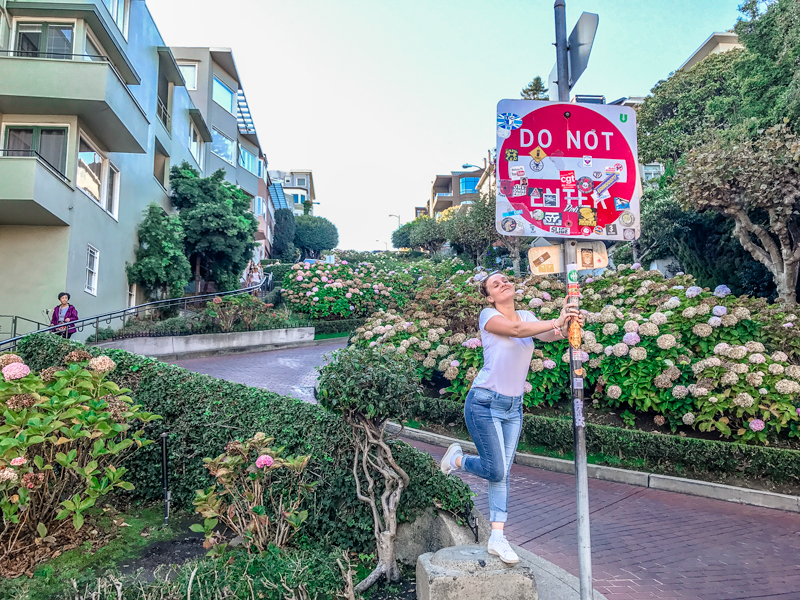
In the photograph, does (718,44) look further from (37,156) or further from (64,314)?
(64,314)

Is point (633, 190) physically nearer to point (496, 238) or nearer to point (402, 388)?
point (402, 388)

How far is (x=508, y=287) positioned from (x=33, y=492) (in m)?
3.70

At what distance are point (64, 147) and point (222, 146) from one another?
1643 cm

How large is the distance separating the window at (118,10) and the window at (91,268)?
672cm

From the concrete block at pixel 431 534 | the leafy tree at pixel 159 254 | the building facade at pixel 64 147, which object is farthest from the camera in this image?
the leafy tree at pixel 159 254

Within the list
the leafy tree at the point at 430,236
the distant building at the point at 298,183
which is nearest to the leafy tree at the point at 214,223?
the leafy tree at the point at 430,236

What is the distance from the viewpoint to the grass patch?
3.46m

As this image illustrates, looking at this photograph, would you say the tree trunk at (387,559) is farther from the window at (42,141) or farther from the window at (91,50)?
the window at (91,50)

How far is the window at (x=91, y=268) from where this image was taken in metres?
15.7

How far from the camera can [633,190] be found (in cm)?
363

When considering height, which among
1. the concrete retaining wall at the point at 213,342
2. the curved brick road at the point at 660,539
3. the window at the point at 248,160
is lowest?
the curved brick road at the point at 660,539

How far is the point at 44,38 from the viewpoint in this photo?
594 inches

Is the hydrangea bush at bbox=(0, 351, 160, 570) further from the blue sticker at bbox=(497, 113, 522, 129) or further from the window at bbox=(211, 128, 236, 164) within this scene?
the window at bbox=(211, 128, 236, 164)

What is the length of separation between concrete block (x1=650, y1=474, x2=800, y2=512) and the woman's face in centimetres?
468
